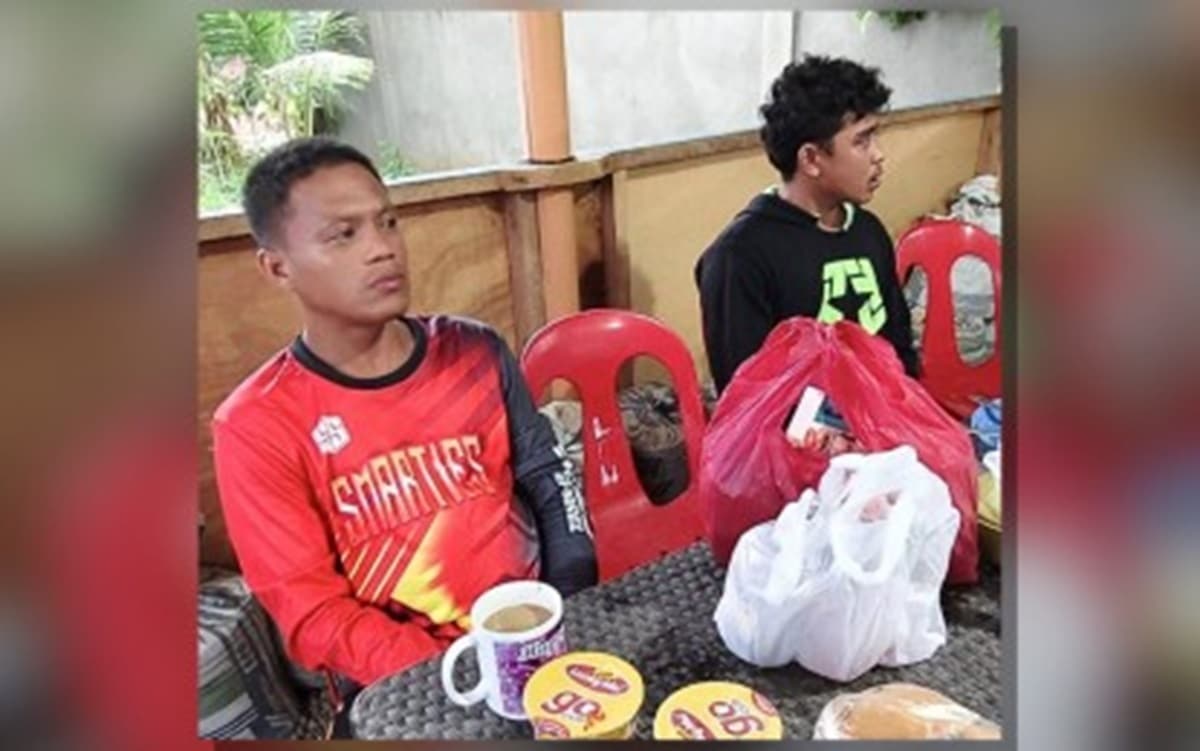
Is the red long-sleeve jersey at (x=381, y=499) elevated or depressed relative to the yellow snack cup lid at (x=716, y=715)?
elevated

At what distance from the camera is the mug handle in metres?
0.82

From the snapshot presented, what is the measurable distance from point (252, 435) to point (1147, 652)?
747 millimetres

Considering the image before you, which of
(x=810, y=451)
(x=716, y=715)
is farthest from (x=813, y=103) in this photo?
(x=716, y=715)

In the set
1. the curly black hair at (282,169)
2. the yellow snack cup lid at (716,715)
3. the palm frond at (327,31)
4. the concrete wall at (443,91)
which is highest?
the palm frond at (327,31)

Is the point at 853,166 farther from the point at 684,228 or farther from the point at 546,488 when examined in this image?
the point at 546,488

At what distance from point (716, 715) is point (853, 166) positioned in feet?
1.52

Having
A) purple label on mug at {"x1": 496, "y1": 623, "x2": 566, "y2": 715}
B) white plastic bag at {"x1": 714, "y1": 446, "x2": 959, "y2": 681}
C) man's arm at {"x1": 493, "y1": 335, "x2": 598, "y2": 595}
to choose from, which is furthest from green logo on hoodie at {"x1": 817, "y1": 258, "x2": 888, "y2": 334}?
purple label on mug at {"x1": 496, "y1": 623, "x2": 566, "y2": 715}

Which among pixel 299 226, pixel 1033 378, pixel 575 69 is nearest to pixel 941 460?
pixel 1033 378

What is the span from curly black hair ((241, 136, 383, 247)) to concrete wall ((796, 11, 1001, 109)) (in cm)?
38

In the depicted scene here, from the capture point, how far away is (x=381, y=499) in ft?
2.87

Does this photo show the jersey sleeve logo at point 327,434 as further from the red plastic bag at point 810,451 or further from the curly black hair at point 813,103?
the curly black hair at point 813,103

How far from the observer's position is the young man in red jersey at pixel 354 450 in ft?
2.79

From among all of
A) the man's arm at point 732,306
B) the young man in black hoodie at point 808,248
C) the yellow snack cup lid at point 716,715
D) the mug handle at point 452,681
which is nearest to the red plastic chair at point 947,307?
the young man in black hoodie at point 808,248

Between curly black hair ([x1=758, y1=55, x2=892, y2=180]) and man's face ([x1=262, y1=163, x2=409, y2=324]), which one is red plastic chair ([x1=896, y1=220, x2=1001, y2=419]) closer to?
curly black hair ([x1=758, y1=55, x2=892, y2=180])
